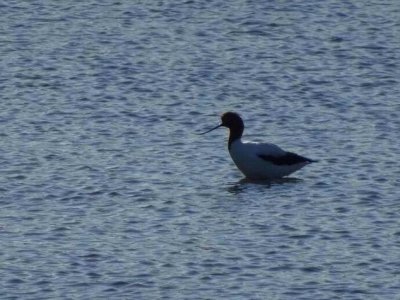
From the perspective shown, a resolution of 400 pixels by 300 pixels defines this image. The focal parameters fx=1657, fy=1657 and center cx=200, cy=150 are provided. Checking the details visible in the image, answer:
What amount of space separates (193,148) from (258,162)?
176cm

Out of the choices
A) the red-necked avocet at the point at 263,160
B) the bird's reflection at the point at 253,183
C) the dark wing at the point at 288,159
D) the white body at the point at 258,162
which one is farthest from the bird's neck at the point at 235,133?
the dark wing at the point at 288,159

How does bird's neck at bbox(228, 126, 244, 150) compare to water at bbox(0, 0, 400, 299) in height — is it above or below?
above

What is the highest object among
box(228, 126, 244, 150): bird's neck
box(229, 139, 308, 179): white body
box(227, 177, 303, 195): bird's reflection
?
box(228, 126, 244, 150): bird's neck

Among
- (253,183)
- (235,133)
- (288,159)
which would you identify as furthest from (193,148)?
(288,159)

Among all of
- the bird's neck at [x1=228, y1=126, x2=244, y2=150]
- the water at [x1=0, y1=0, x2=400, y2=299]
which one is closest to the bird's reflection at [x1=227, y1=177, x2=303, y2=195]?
the water at [x1=0, y1=0, x2=400, y2=299]

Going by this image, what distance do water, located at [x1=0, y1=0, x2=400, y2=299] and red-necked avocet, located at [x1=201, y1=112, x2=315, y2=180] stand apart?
0.24 m

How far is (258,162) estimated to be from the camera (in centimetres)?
2567

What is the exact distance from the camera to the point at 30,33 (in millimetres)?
36406

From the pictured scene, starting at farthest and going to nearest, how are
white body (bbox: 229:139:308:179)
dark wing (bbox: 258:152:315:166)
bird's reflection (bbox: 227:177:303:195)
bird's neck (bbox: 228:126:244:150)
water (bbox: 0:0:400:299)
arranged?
bird's neck (bbox: 228:126:244:150) < white body (bbox: 229:139:308:179) < dark wing (bbox: 258:152:315:166) < bird's reflection (bbox: 227:177:303:195) < water (bbox: 0:0:400:299)

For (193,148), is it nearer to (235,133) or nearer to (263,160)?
(235,133)

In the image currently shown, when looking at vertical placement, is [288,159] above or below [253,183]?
above

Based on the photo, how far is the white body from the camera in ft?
83.9

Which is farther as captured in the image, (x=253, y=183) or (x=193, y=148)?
(x=193, y=148)

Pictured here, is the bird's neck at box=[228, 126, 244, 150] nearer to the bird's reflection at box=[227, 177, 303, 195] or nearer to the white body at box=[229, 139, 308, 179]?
the white body at box=[229, 139, 308, 179]
